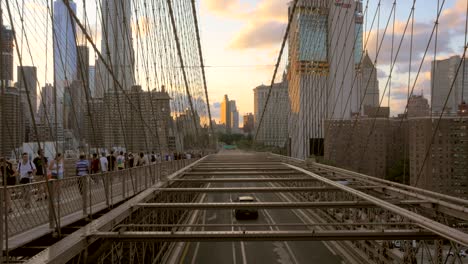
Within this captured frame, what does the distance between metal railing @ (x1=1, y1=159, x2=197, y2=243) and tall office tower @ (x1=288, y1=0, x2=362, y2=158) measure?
12.1 metres

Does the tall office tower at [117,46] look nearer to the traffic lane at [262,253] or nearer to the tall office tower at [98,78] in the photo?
the tall office tower at [98,78]

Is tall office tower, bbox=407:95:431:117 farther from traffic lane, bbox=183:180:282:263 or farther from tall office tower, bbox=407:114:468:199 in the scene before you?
traffic lane, bbox=183:180:282:263

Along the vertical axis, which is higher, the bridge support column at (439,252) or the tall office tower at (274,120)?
the tall office tower at (274,120)

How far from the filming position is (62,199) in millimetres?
7594

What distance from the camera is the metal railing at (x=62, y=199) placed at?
240 inches

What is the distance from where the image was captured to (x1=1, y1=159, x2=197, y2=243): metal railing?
20.0ft

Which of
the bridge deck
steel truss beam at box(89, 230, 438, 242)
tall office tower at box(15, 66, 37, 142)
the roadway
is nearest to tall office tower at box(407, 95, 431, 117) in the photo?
the bridge deck

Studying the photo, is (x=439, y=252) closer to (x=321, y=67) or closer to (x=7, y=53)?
(x=7, y=53)

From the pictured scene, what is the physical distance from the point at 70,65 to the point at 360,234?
21.9 ft

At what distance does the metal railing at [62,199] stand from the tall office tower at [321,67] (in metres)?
12.1

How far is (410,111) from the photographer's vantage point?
40.4 ft

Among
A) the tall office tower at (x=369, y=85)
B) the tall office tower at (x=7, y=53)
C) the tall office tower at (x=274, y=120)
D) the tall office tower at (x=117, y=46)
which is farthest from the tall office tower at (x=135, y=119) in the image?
the tall office tower at (x=274, y=120)

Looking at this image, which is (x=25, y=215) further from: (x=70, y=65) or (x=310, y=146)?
(x=310, y=146)

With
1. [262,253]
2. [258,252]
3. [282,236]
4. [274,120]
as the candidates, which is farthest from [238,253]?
[274,120]
